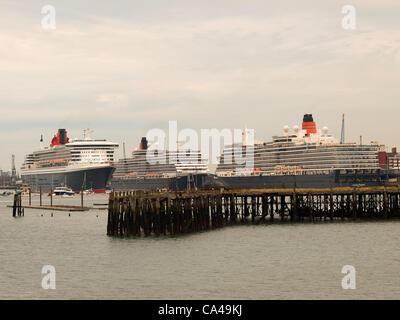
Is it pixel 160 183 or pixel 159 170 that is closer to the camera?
pixel 160 183

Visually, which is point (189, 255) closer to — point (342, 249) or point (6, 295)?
point (342, 249)

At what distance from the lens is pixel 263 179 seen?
142250mm

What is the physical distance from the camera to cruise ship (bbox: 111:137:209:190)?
529ft

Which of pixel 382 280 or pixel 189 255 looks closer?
pixel 382 280

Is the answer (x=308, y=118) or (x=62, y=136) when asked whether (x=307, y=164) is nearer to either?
(x=308, y=118)

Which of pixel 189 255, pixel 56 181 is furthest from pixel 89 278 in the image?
pixel 56 181

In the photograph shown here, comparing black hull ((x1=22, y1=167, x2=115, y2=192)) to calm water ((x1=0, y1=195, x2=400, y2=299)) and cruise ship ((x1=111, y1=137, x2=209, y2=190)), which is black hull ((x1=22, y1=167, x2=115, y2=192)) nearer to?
cruise ship ((x1=111, y1=137, x2=209, y2=190))

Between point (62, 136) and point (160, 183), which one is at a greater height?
point (62, 136)

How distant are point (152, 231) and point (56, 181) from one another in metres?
134

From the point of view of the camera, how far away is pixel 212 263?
1421 inches

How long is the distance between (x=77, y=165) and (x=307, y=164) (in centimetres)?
6217

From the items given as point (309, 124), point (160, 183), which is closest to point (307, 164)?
point (309, 124)

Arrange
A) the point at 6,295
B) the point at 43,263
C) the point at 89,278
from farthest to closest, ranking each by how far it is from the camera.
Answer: the point at 43,263, the point at 89,278, the point at 6,295
